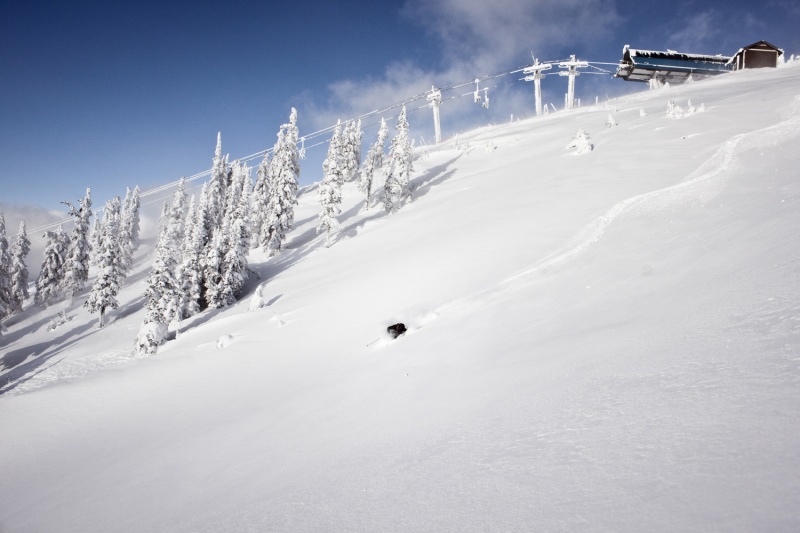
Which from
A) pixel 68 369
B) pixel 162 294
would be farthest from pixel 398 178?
pixel 68 369

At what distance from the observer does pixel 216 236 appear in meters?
34.3

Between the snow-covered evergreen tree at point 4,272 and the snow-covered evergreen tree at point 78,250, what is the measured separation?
619 cm

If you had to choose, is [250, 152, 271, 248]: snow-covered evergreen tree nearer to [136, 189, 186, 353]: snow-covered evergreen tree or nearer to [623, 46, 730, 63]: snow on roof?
[136, 189, 186, 353]: snow-covered evergreen tree

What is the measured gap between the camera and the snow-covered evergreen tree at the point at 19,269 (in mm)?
57281

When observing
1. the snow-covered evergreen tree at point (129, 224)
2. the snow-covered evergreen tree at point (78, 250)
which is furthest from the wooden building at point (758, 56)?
the snow-covered evergreen tree at point (129, 224)

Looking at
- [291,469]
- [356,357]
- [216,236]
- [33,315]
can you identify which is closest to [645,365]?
[291,469]

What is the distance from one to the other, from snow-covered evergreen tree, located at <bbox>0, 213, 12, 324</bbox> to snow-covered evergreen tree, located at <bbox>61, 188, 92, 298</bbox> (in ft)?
20.3

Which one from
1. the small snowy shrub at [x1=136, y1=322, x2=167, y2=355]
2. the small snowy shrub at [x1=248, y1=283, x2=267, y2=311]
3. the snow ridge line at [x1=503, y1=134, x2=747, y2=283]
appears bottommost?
A: the small snowy shrub at [x1=136, y1=322, x2=167, y2=355]

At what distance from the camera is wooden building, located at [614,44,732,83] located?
51625mm

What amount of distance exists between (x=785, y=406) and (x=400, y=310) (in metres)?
12.7

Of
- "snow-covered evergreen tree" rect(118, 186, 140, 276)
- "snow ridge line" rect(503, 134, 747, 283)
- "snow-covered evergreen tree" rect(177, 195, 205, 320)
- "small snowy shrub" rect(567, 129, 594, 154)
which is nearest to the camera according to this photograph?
"snow ridge line" rect(503, 134, 747, 283)

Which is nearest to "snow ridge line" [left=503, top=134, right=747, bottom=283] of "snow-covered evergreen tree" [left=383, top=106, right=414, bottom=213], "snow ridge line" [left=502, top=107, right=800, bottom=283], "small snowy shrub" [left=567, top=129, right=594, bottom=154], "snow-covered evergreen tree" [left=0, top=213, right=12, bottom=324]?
"snow ridge line" [left=502, top=107, right=800, bottom=283]

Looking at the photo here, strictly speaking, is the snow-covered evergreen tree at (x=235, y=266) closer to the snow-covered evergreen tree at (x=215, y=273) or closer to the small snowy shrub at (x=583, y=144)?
the snow-covered evergreen tree at (x=215, y=273)

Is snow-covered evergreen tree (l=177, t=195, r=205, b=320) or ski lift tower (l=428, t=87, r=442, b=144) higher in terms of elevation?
ski lift tower (l=428, t=87, r=442, b=144)
